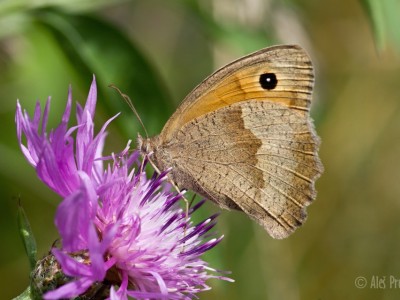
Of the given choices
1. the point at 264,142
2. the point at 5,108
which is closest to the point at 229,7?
the point at 5,108

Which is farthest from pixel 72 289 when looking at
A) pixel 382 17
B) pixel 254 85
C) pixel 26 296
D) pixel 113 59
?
pixel 382 17

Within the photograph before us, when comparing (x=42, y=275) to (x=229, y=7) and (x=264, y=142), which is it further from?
(x=229, y=7)

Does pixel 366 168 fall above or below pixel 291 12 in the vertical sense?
below

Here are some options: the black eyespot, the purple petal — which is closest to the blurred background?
the black eyespot

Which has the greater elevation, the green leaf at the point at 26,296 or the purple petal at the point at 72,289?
the purple petal at the point at 72,289

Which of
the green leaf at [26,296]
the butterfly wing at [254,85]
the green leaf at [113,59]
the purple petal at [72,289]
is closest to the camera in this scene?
the purple petal at [72,289]

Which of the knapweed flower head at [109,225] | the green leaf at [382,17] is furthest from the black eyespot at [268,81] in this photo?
the knapweed flower head at [109,225]

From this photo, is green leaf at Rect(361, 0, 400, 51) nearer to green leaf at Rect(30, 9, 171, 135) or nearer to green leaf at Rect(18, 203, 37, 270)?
green leaf at Rect(30, 9, 171, 135)

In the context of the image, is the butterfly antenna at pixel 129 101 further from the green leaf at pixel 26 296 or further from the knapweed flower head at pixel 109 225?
the green leaf at pixel 26 296
